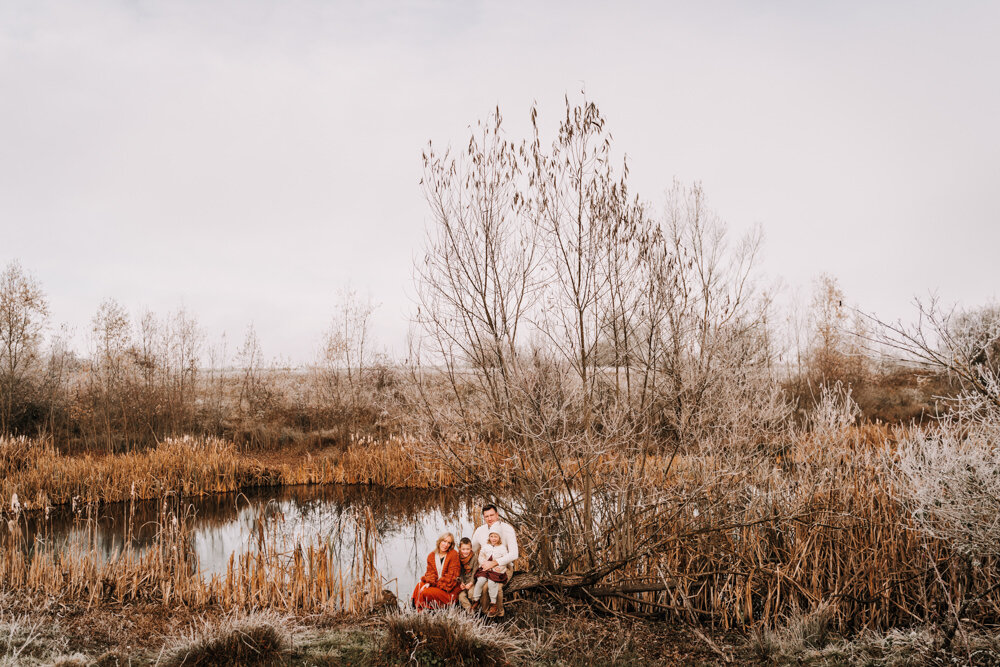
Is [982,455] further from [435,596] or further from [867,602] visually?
[435,596]

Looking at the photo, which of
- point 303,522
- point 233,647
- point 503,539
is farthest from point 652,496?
point 303,522

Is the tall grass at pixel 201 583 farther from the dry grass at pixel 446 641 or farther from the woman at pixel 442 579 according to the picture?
the dry grass at pixel 446 641

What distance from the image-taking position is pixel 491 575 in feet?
15.5

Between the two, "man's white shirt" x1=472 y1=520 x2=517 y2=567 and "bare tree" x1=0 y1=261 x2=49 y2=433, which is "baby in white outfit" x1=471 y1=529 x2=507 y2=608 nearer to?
"man's white shirt" x1=472 y1=520 x2=517 y2=567

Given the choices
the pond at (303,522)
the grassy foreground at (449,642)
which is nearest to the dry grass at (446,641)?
the grassy foreground at (449,642)

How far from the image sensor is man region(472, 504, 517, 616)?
15.5 feet

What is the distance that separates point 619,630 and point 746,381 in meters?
3.61

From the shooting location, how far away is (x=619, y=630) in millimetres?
4770

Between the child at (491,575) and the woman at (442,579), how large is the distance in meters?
0.17

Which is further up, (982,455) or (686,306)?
(686,306)

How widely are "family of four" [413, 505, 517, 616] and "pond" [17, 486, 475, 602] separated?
2.07 meters

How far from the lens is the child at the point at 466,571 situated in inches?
A: 185

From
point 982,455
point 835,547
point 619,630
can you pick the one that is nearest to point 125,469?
point 619,630

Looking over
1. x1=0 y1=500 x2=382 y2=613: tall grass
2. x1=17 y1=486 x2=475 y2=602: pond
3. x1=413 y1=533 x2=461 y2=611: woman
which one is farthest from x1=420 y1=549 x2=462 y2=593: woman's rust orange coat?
x1=17 y1=486 x2=475 y2=602: pond
